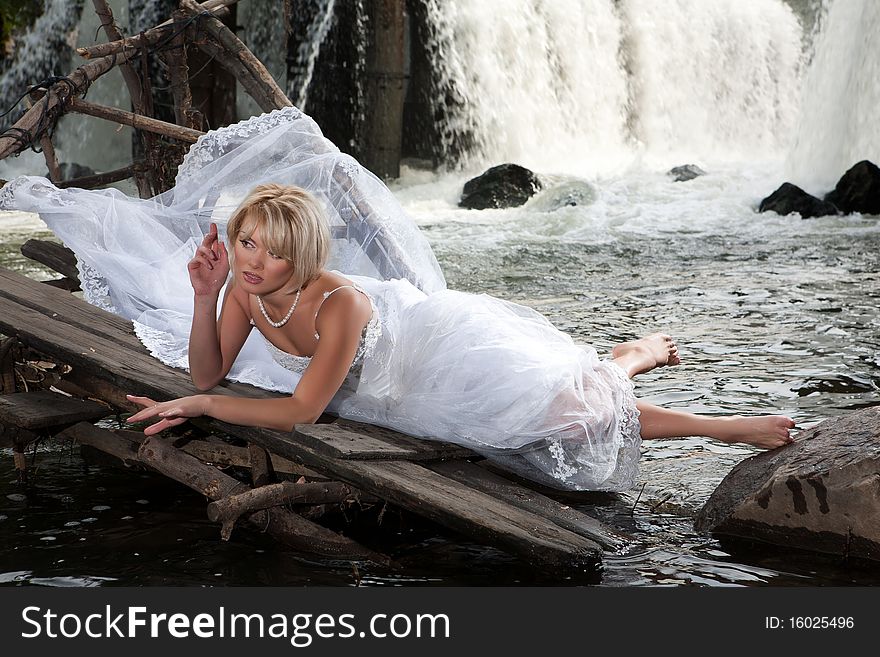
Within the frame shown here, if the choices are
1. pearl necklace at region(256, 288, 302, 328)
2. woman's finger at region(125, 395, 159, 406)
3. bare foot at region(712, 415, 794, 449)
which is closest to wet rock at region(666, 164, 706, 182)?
bare foot at region(712, 415, 794, 449)

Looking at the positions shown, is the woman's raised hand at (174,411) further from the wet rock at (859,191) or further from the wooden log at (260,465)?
the wet rock at (859,191)

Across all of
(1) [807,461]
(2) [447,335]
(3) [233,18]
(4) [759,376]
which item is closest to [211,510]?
(2) [447,335]

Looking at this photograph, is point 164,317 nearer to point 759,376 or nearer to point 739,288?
point 759,376

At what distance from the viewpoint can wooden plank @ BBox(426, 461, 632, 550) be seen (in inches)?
140

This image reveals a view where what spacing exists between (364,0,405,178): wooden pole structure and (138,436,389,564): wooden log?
11727mm

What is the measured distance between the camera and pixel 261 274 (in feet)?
11.9

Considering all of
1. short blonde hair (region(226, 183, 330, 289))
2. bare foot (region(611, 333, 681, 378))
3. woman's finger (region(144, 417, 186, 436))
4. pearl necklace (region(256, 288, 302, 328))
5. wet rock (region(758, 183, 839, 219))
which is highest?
short blonde hair (region(226, 183, 330, 289))

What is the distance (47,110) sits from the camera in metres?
5.65

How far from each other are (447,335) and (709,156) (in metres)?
15.7

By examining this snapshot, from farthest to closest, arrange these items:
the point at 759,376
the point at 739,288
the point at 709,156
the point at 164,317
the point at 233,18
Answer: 1. the point at 709,156
2. the point at 233,18
3. the point at 739,288
4. the point at 759,376
5. the point at 164,317

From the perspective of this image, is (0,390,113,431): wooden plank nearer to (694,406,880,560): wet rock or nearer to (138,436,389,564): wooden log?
(138,436,389,564): wooden log

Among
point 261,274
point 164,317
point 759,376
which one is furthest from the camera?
point 759,376

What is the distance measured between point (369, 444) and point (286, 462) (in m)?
0.43

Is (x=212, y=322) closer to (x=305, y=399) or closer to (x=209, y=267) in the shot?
(x=209, y=267)
